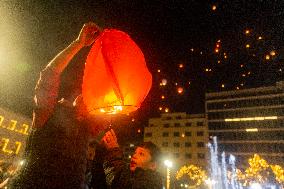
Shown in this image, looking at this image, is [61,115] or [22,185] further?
[61,115]

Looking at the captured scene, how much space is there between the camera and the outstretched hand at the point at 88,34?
2057 millimetres

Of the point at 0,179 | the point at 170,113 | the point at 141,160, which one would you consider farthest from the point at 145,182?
the point at 170,113

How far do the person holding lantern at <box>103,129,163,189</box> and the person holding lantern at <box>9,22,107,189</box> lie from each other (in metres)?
0.52

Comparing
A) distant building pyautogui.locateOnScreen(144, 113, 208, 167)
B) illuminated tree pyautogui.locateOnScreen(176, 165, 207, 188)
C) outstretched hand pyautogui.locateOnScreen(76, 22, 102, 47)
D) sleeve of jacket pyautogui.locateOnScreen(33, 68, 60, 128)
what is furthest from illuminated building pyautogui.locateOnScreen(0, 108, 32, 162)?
distant building pyautogui.locateOnScreen(144, 113, 208, 167)

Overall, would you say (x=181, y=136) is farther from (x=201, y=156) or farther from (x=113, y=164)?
(x=113, y=164)

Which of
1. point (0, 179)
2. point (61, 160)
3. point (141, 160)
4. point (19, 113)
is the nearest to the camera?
point (61, 160)

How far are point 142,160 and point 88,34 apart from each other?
2133mm

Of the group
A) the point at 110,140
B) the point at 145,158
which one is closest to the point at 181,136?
the point at 145,158

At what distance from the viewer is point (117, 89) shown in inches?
73.9

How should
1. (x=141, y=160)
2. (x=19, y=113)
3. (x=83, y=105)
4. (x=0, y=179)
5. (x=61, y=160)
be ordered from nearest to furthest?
(x=61, y=160)
(x=83, y=105)
(x=141, y=160)
(x=0, y=179)
(x=19, y=113)

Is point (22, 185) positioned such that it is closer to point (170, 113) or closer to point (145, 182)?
point (145, 182)

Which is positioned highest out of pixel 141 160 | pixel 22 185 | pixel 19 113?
→ pixel 19 113

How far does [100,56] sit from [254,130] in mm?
74158

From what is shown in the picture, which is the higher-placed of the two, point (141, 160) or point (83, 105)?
point (83, 105)
